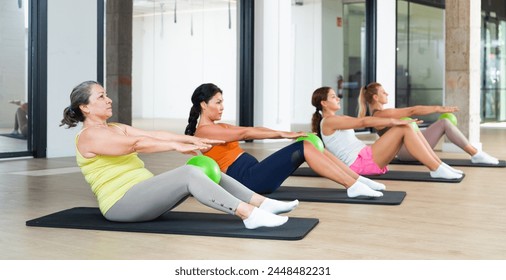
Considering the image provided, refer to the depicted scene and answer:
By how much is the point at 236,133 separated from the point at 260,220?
1008mm

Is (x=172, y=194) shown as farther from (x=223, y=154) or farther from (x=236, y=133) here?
(x=223, y=154)

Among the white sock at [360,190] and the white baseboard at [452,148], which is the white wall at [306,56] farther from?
the white sock at [360,190]

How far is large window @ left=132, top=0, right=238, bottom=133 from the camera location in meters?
9.67

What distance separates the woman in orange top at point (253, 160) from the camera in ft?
14.6

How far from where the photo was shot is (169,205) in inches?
142

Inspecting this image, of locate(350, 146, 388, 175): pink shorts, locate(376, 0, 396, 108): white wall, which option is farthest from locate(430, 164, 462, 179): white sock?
locate(376, 0, 396, 108): white wall

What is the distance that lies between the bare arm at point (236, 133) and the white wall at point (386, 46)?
9.12 meters

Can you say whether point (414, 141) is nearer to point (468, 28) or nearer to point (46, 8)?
point (468, 28)

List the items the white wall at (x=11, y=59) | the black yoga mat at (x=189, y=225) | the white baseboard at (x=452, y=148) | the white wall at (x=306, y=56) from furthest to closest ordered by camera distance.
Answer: the white wall at (x=306, y=56), the white baseboard at (x=452, y=148), the white wall at (x=11, y=59), the black yoga mat at (x=189, y=225)

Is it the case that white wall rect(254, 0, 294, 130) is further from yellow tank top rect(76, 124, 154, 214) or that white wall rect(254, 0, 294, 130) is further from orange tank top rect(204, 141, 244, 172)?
yellow tank top rect(76, 124, 154, 214)

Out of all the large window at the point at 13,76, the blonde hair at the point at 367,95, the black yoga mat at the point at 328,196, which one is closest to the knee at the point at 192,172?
the black yoga mat at the point at 328,196
